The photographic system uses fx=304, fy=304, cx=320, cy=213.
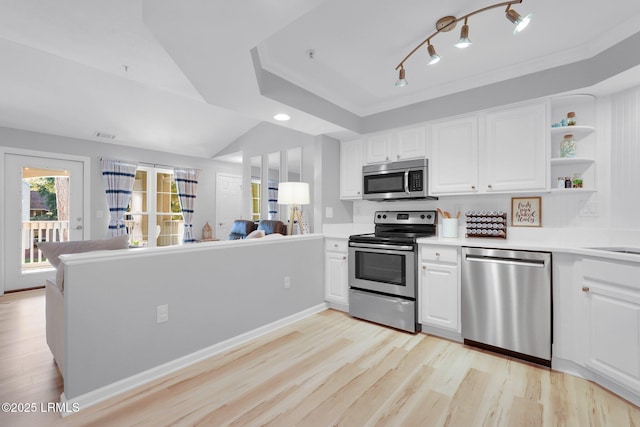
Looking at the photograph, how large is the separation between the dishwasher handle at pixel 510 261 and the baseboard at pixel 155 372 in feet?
6.21

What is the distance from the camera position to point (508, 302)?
2.40 m

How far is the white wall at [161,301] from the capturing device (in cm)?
181

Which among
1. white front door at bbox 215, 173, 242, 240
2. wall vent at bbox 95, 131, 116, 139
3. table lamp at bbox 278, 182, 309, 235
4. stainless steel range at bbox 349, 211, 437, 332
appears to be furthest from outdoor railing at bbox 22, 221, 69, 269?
stainless steel range at bbox 349, 211, 437, 332

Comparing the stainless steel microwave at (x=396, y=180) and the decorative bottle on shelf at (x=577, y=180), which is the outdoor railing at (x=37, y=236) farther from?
the decorative bottle on shelf at (x=577, y=180)

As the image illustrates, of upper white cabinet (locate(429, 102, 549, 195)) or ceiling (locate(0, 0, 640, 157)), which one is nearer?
ceiling (locate(0, 0, 640, 157))

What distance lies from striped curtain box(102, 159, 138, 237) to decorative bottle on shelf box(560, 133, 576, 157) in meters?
5.95

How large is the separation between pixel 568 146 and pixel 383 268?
1938 mm

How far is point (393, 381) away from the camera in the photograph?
211cm

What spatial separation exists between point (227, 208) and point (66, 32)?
15.4 feet

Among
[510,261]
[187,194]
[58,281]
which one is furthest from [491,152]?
[187,194]

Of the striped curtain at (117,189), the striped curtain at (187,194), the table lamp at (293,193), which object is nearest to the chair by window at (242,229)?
the table lamp at (293,193)

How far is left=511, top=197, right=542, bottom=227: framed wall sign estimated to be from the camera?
280cm

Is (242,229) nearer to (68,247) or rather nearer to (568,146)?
(68,247)

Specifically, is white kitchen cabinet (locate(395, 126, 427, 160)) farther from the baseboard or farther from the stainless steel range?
the baseboard
